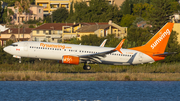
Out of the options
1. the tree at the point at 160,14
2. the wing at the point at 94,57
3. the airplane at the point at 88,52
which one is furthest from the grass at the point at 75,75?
the tree at the point at 160,14

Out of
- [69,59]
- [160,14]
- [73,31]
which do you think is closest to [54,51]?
[69,59]

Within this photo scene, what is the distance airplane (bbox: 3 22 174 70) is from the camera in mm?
43281

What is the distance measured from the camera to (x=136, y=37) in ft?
260

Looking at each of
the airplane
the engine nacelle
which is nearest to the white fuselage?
the airplane

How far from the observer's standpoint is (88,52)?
147ft

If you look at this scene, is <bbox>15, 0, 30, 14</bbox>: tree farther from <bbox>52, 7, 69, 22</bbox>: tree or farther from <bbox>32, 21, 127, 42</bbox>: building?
<bbox>32, 21, 127, 42</bbox>: building

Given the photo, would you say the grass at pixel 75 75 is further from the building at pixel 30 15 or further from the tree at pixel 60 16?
the building at pixel 30 15

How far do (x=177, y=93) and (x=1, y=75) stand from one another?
1938 cm

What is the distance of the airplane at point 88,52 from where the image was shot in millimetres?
43281

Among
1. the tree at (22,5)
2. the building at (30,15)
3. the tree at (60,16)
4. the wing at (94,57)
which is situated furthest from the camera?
the building at (30,15)

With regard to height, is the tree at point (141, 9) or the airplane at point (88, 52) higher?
the tree at point (141, 9)

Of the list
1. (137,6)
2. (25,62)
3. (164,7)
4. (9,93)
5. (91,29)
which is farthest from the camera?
(137,6)

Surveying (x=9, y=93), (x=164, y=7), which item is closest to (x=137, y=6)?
(x=164, y=7)

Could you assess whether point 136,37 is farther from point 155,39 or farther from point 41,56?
point 41,56
